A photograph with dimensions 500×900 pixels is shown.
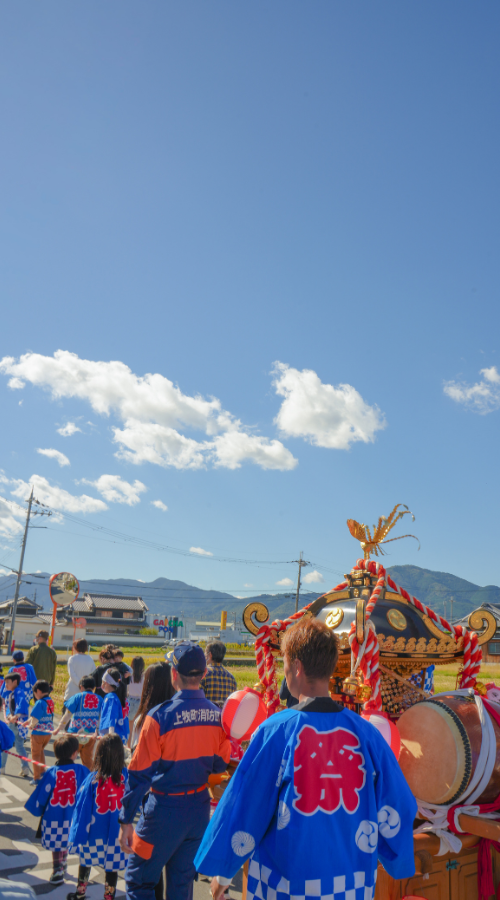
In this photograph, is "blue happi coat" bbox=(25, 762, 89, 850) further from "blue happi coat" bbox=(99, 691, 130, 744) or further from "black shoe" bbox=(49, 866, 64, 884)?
"blue happi coat" bbox=(99, 691, 130, 744)

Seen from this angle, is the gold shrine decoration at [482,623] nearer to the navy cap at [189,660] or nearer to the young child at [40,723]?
the navy cap at [189,660]

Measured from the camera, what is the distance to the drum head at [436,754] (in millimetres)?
3232

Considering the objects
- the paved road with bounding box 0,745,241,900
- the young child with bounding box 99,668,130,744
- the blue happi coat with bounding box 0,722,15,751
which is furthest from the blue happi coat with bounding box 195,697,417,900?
the blue happi coat with bounding box 0,722,15,751

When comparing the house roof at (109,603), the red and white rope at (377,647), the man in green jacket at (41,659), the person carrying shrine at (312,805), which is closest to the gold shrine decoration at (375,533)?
the red and white rope at (377,647)

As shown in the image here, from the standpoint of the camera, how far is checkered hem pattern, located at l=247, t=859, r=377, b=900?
6.73ft

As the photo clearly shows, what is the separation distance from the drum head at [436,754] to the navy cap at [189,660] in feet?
4.64

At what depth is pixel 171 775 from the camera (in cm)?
356

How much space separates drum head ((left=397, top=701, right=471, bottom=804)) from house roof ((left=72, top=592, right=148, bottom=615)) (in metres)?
70.0

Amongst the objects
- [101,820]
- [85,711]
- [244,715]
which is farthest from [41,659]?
[244,715]

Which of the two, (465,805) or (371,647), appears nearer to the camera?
(465,805)

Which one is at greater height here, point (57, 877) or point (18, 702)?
point (18, 702)

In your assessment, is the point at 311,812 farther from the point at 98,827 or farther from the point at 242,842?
the point at 98,827

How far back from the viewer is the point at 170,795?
356 cm

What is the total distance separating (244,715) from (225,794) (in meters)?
2.80
